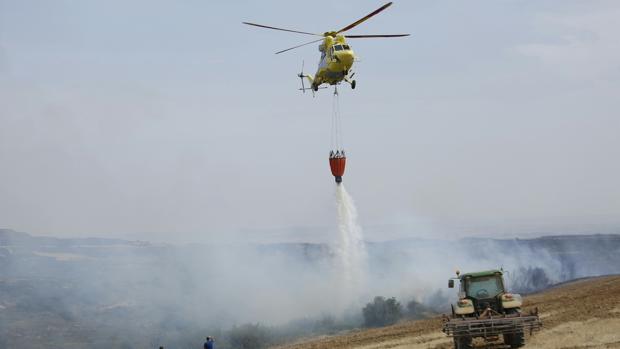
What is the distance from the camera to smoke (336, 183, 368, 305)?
5372 centimetres

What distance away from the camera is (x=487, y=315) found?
70.8ft

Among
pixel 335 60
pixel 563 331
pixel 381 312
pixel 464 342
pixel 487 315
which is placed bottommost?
pixel 464 342

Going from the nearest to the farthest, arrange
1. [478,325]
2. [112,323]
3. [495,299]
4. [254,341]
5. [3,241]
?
[478,325] < [495,299] < [254,341] < [112,323] < [3,241]

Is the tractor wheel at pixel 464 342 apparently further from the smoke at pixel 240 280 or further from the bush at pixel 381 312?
the smoke at pixel 240 280

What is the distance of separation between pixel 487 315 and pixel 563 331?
15.8 feet

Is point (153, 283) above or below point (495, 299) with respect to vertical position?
above

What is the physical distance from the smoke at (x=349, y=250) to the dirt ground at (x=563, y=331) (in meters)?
18.7

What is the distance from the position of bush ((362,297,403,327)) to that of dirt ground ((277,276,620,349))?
1380 centimetres

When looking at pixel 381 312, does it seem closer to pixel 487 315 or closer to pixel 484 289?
pixel 484 289

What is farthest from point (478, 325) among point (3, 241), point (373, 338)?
point (3, 241)

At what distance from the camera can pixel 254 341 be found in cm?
4944

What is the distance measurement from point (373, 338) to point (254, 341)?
1787 centimetres

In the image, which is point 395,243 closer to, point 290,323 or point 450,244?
point 450,244

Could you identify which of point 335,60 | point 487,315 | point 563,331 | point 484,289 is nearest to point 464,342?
point 487,315
